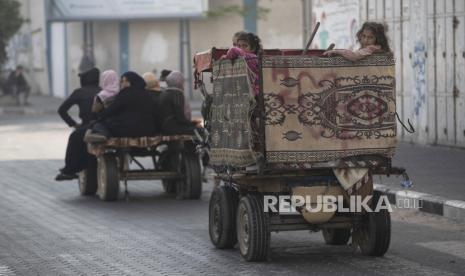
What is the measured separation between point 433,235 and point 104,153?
5057 millimetres

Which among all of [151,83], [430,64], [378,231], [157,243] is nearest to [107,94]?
[151,83]

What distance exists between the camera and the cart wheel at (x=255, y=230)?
1020cm

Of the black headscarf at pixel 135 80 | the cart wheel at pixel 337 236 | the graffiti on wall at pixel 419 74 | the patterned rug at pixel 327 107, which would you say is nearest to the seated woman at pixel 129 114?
the black headscarf at pixel 135 80

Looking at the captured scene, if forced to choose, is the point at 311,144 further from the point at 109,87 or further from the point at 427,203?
the point at 109,87

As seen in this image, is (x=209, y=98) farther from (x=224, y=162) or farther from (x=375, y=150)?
(x=375, y=150)

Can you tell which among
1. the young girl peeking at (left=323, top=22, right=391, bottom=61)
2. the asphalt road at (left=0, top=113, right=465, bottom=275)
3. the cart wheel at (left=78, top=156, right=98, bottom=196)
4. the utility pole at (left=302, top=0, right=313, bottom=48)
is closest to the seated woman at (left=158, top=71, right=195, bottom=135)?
the asphalt road at (left=0, top=113, right=465, bottom=275)

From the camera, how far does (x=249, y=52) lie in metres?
11.1

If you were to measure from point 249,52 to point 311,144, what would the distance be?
1.24m

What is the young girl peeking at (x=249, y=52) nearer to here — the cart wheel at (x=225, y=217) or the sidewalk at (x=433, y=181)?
the cart wheel at (x=225, y=217)

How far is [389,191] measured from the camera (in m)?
15.2

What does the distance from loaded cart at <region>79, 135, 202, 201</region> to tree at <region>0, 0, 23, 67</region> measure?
30026 mm

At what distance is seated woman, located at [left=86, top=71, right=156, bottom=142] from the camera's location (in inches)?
622

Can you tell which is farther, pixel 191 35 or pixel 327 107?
pixel 191 35

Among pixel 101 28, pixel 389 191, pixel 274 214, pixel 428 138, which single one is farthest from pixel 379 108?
pixel 101 28
